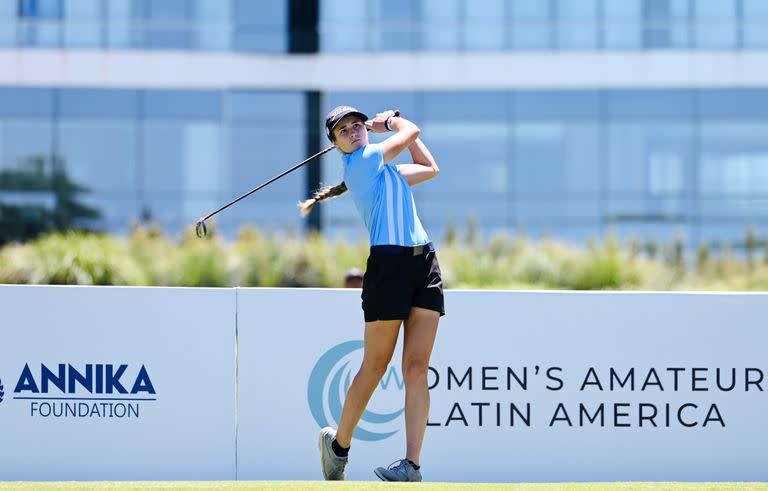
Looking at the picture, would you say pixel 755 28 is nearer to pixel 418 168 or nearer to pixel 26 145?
pixel 26 145

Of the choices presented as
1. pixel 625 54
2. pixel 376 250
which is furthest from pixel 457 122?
pixel 376 250

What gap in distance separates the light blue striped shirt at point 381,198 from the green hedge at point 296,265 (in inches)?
426

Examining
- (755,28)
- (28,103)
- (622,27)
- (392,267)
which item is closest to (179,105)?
(28,103)

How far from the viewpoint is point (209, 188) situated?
23672 millimetres

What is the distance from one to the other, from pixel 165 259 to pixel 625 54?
431 inches

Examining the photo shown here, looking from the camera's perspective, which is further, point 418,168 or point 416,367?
point 418,168

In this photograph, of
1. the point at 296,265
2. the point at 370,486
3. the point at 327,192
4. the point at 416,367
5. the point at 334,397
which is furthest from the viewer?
the point at 296,265

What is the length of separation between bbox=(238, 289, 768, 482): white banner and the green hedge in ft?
28.6

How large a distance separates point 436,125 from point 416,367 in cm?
1878

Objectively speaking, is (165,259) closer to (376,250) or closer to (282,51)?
(282,51)

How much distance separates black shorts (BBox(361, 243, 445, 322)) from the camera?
201 inches

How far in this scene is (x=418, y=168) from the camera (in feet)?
17.6

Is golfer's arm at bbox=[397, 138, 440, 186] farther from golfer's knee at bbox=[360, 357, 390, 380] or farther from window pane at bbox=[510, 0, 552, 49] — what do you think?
window pane at bbox=[510, 0, 552, 49]

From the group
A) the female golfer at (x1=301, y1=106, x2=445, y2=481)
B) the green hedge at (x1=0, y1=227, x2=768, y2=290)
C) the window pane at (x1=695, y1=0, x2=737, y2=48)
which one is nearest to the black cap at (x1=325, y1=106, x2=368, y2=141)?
the female golfer at (x1=301, y1=106, x2=445, y2=481)
